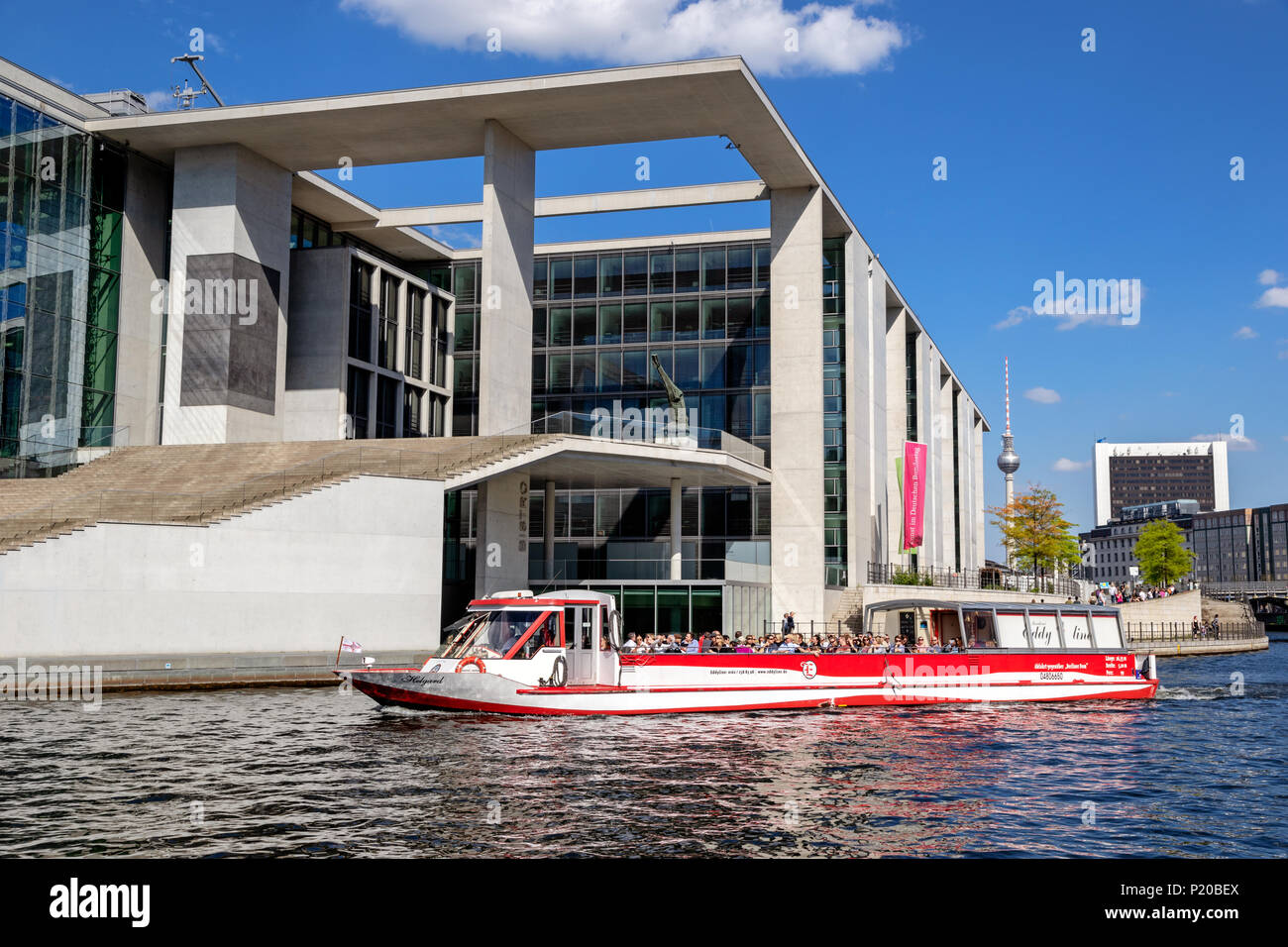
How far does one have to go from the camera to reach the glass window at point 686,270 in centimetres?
5997

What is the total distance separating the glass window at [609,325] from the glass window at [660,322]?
1.73 meters

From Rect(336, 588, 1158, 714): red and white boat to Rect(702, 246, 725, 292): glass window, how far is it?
3006 centimetres

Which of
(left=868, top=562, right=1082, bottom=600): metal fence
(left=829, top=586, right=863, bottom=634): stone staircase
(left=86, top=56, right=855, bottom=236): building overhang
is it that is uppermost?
(left=86, top=56, right=855, bottom=236): building overhang

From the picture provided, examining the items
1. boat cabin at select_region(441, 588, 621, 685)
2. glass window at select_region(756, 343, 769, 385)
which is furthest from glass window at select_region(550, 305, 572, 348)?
boat cabin at select_region(441, 588, 621, 685)

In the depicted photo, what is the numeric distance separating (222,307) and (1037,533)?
6478cm

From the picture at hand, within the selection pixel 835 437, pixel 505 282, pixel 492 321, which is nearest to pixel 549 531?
pixel 492 321

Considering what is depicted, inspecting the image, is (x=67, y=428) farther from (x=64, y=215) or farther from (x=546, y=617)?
(x=546, y=617)

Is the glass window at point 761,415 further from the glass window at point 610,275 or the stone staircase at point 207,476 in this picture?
the stone staircase at point 207,476

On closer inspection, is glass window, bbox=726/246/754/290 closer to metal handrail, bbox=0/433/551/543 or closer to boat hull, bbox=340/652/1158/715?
metal handrail, bbox=0/433/551/543

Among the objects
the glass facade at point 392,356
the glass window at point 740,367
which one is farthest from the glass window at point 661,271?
the glass facade at point 392,356

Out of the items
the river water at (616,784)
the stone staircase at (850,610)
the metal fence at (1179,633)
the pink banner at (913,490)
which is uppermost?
the pink banner at (913,490)

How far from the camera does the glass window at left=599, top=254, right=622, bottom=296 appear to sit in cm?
6100

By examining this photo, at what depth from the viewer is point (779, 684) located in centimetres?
2808
